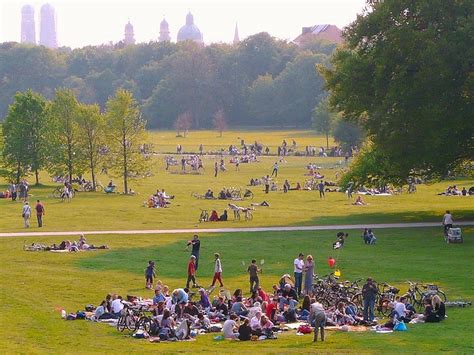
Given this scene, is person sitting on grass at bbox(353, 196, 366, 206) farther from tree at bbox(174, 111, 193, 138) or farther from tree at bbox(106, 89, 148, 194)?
tree at bbox(174, 111, 193, 138)

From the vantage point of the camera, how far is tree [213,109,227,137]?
16662 cm

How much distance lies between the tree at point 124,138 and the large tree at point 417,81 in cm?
2692

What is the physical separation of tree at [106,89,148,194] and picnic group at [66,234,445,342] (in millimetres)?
45098

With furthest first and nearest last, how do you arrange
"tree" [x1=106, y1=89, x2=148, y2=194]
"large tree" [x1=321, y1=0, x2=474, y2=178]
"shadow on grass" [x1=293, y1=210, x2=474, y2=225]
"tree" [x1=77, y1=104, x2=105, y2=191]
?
1. "tree" [x1=77, y1=104, x2=105, y2=191]
2. "tree" [x1=106, y1=89, x2=148, y2=194]
3. "shadow on grass" [x1=293, y1=210, x2=474, y2=225]
4. "large tree" [x1=321, y1=0, x2=474, y2=178]

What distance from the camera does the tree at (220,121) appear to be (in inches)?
6560

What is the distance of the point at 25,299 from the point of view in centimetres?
3316

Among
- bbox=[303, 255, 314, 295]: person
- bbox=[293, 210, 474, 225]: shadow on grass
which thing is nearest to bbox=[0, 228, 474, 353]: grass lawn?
bbox=[303, 255, 314, 295]: person

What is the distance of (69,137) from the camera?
3159 inches

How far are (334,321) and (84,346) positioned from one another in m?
7.34

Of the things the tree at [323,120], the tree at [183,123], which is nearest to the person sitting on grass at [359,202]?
the tree at [323,120]

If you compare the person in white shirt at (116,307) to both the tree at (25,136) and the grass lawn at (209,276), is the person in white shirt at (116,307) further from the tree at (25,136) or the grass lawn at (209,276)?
the tree at (25,136)

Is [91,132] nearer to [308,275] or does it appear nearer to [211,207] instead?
[211,207]

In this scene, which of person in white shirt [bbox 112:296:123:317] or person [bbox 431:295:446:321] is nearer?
person [bbox 431:295:446:321]

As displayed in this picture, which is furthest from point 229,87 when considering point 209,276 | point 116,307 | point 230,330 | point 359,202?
point 230,330
